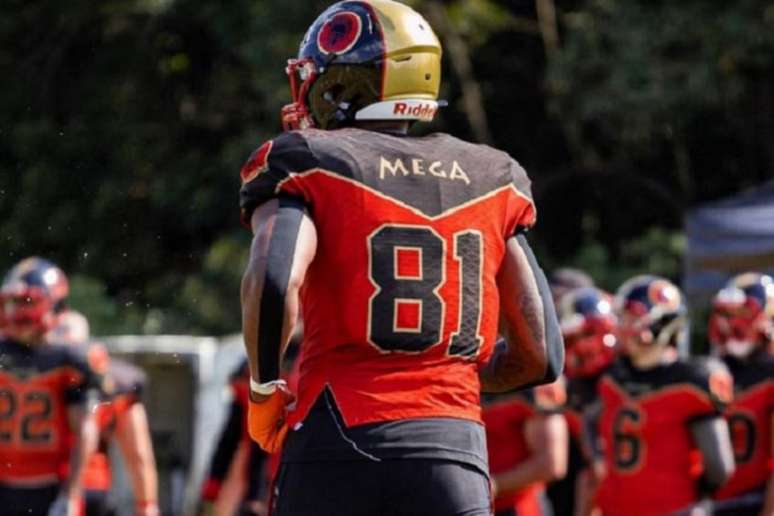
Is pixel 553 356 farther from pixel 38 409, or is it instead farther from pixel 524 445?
pixel 38 409

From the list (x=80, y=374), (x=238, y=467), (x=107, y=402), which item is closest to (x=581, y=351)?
(x=238, y=467)

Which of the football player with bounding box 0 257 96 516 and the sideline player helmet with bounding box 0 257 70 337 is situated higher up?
the sideline player helmet with bounding box 0 257 70 337

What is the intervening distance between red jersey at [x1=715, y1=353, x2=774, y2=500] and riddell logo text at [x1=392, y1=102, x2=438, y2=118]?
553 centimetres

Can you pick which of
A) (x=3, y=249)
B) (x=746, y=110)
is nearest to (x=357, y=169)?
(x=3, y=249)

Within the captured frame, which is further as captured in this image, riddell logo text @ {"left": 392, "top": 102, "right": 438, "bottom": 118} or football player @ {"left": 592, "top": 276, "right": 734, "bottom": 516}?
football player @ {"left": 592, "top": 276, "right": 734, "bottom": 516}

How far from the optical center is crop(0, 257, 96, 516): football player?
9.94m

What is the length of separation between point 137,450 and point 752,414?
2923 millimetres

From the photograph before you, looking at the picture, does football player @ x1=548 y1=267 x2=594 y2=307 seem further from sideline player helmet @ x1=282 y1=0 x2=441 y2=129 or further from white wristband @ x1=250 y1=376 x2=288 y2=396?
white wristband @ x1=250 y1=376 x2=288 y2=396

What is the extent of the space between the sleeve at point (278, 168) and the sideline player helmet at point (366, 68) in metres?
0.29

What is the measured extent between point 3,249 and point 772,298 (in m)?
4.19

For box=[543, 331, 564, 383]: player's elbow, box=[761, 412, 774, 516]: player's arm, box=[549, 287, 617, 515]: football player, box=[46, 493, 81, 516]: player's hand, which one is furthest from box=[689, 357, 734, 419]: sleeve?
box=[543, 331, 564, 383]: player's elbow

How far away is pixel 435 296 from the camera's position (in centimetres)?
475

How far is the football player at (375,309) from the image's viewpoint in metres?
4.64

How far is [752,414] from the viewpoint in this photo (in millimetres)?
10305
